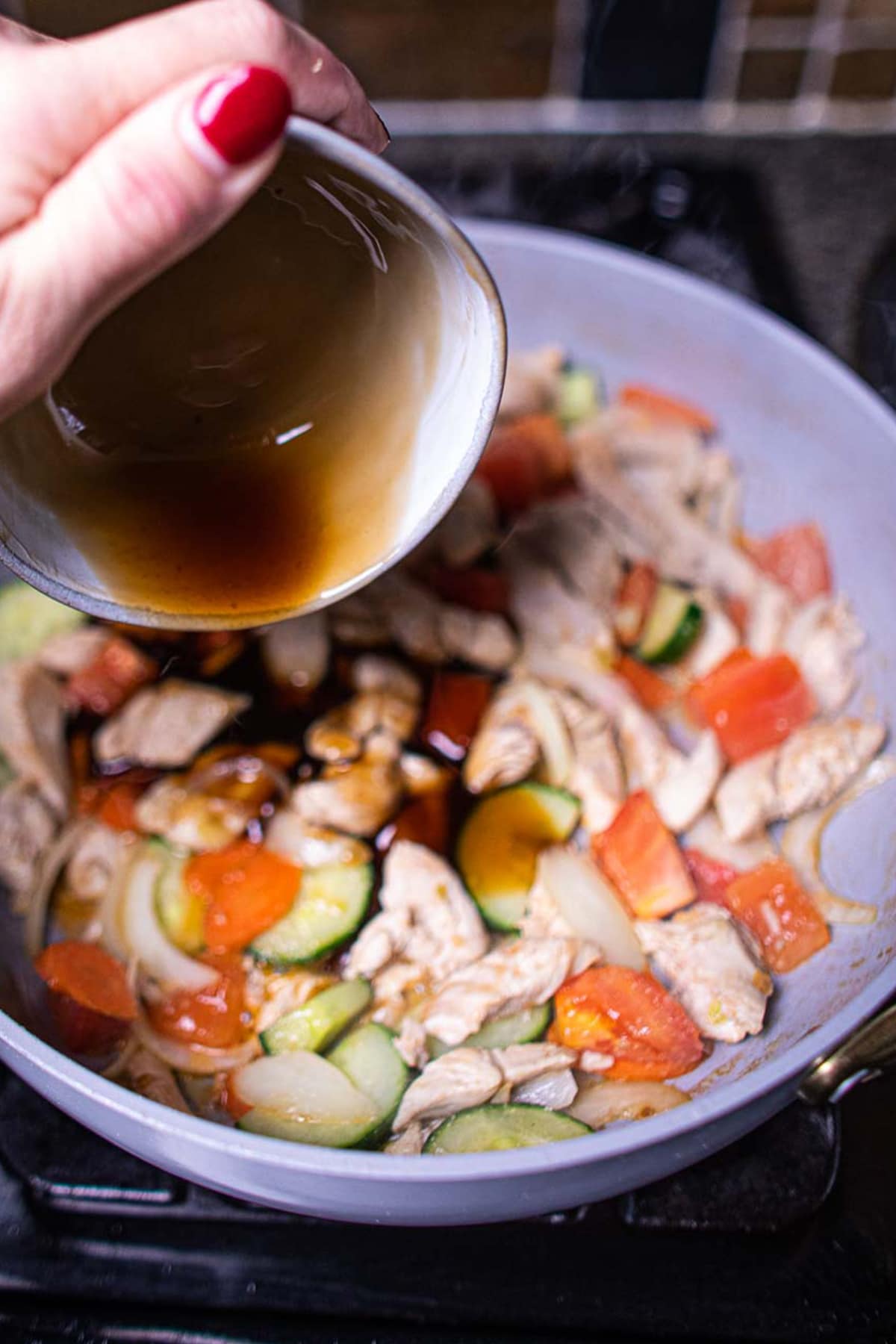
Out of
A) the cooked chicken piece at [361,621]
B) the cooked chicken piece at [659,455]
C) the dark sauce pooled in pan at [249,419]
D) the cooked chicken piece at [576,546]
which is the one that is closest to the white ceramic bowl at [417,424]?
the dark sauce pooled in pan at [249,419]

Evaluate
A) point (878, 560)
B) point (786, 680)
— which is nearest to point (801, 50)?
point (878, 560)

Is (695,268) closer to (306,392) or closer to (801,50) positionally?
(801,50)

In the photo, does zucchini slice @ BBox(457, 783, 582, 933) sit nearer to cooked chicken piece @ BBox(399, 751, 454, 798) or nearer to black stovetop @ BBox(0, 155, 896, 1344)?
cooked chicken piece @ BBox(399, 751, 454, 798)

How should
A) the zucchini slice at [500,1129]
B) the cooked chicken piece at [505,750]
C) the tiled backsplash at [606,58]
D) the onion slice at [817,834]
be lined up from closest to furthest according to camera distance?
the zucchini slice at [500,1129]
the onion slice at [817,834]
the cooked chicken piece at [505,750]
the tiled backsplash at [606,58]

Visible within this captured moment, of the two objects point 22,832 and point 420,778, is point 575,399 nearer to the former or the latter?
point 420,778

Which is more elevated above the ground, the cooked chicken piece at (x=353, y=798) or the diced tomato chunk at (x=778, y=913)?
the diced tomato chunk at (x=778, y=913)

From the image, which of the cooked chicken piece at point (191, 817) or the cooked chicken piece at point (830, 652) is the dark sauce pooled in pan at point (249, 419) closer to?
the cooked chicken piece at point (191, 817)
